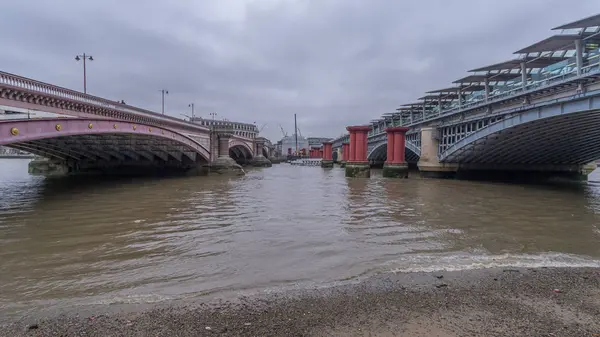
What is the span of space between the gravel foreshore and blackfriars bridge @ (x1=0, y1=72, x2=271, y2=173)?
457 inches

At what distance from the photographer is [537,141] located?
89.5ft

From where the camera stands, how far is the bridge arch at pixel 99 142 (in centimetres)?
1305

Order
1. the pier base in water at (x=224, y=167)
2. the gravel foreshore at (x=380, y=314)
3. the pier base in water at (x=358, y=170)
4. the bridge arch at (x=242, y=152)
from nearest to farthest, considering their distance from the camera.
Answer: the gravel foreshore at (x=380, y=314)
the pier base in water at (x=358, y=170)
the pier base in water at (x=224, y=167)
the bridge arch at (x=242, y=152)

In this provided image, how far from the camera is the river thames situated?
5273mm

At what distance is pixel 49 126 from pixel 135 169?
24018 millimetres

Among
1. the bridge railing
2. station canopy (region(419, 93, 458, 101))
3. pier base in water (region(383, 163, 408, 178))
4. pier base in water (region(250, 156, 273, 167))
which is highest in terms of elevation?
station canopy (region(419, 93, 458, 101))

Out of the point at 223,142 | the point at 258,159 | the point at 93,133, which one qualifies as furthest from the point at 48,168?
the point at 258,159

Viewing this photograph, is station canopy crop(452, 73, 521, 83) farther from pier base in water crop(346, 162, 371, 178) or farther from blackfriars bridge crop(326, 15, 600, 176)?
pier base in water crop(346, 162, 371, 178)

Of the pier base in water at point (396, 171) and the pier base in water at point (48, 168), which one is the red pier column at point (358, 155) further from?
the pier base in water at point (48, 168)

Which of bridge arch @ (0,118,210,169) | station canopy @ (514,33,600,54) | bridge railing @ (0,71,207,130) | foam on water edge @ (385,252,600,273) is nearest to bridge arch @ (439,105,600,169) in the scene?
station canopy @ (514,33,600,54)

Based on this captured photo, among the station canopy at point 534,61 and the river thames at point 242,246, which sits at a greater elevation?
A: the station canopy at point 534,61

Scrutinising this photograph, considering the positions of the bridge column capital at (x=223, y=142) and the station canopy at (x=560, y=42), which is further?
the bridge column capital at (x=223, y=142)

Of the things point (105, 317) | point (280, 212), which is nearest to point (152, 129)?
point (280, 212)

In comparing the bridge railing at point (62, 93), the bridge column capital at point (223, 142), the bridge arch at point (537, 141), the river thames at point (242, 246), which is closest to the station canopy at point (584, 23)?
the bridge arch at point (537, 141)
